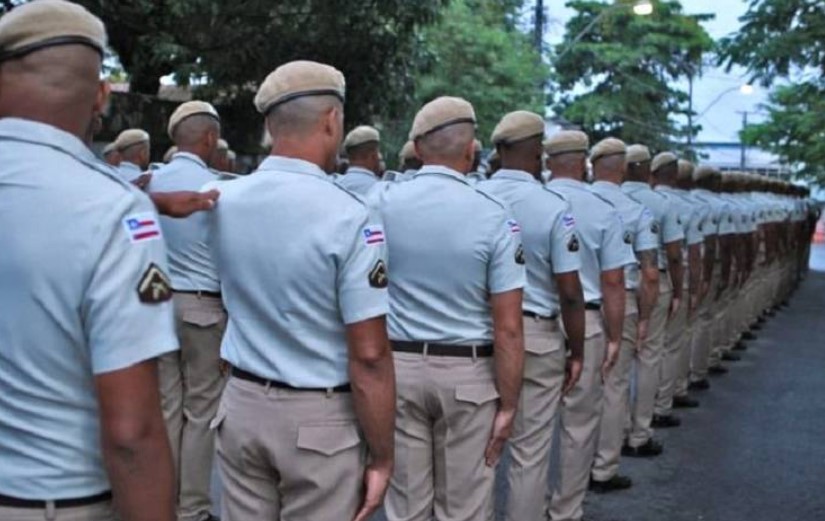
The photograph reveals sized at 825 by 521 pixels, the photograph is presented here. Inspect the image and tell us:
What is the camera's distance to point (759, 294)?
14734 millimetres

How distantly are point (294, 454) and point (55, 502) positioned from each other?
104 cm

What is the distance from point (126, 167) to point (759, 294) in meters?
10.6

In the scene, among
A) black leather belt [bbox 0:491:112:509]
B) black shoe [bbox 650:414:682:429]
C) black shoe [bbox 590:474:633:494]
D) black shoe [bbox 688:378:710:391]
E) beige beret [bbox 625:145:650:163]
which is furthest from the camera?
black shoe [bbox 688:378:710:391]

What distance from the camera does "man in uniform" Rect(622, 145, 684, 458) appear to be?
23.7ft

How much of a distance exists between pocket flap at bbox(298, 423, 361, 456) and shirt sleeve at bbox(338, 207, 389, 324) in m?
0.33

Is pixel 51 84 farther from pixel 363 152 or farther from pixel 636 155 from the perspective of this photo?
pixel 636 155

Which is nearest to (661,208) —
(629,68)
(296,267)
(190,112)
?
(190,112)

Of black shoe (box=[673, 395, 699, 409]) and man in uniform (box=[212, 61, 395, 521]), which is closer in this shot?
man in uniform (box=[212, 61, 395, 521])

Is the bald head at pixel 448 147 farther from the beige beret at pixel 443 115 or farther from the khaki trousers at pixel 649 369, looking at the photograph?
the khaki trousers at pixel 649 369

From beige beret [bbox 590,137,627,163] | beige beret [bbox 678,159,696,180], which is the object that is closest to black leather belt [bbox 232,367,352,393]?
beige beret [bbox 590,137,627,163]

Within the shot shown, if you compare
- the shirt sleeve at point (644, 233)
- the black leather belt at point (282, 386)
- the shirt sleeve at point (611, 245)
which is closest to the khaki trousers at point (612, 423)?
the shirt sleeve at point (644, 233)

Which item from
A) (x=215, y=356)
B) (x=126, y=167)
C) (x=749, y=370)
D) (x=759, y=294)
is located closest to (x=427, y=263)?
(x=215, y=356)

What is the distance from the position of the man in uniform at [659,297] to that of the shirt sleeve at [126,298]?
543 cm

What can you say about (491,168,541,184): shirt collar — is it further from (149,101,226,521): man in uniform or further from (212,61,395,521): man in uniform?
(212,61,395,521): man in uniform
